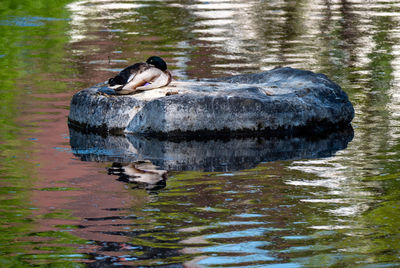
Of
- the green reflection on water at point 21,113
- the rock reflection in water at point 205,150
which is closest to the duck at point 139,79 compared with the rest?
the rock reflection in water at point 205,150

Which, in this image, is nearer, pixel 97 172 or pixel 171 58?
pixel 97 172

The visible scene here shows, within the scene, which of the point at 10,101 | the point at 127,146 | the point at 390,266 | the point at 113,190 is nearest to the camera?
the point at 390,266

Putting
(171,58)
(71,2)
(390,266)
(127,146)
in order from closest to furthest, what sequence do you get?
1. (390,266)
2. (127,146)
3. (171,58)
4. (71,2)

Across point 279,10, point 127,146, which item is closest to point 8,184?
point 127,146

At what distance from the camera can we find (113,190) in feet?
26.5

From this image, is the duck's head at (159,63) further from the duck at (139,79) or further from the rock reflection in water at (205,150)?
the rock reflection in water at (205,150)

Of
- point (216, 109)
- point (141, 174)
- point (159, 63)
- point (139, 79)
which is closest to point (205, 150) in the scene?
point (216, 109)

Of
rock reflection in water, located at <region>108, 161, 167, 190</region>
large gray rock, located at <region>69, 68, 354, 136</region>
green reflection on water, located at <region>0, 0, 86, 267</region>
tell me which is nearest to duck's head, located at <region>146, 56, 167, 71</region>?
large gray rock, located at <region>69, 68, 354, 136</region>

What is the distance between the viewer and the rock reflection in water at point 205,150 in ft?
30.0

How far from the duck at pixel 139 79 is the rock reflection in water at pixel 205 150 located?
62 cm

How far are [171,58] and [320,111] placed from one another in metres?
5.16

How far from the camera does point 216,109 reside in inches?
402

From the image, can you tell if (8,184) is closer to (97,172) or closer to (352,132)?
(97,172)

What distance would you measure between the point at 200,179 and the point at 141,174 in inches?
24.2
